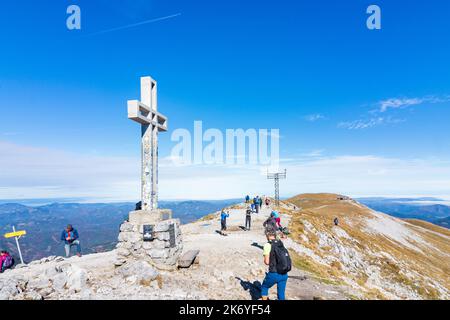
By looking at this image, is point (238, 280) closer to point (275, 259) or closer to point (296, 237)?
point (275, 259)

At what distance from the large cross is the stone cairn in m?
0.81

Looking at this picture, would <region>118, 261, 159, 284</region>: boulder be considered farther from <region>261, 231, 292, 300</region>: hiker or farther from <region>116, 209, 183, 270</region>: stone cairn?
<region>261, 231, 292, 300</region>: hiker

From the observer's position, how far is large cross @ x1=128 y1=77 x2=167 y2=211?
475 inches

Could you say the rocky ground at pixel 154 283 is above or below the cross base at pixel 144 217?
below

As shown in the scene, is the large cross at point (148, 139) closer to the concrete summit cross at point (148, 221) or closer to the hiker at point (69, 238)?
the concrete summit cross at point (148, 221)

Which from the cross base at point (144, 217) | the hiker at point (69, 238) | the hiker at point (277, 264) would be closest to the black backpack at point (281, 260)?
the hiker at point (277, 264)

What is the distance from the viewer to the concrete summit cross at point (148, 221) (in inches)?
438

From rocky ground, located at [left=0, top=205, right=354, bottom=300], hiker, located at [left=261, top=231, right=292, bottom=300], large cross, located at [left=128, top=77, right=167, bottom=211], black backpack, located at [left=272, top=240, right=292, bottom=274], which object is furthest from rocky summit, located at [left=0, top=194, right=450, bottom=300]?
black backpack, located at [left=272, top=240, right=292, bottom=274]

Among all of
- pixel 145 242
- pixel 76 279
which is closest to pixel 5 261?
pixel 76 279

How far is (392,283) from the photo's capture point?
82.6ft
